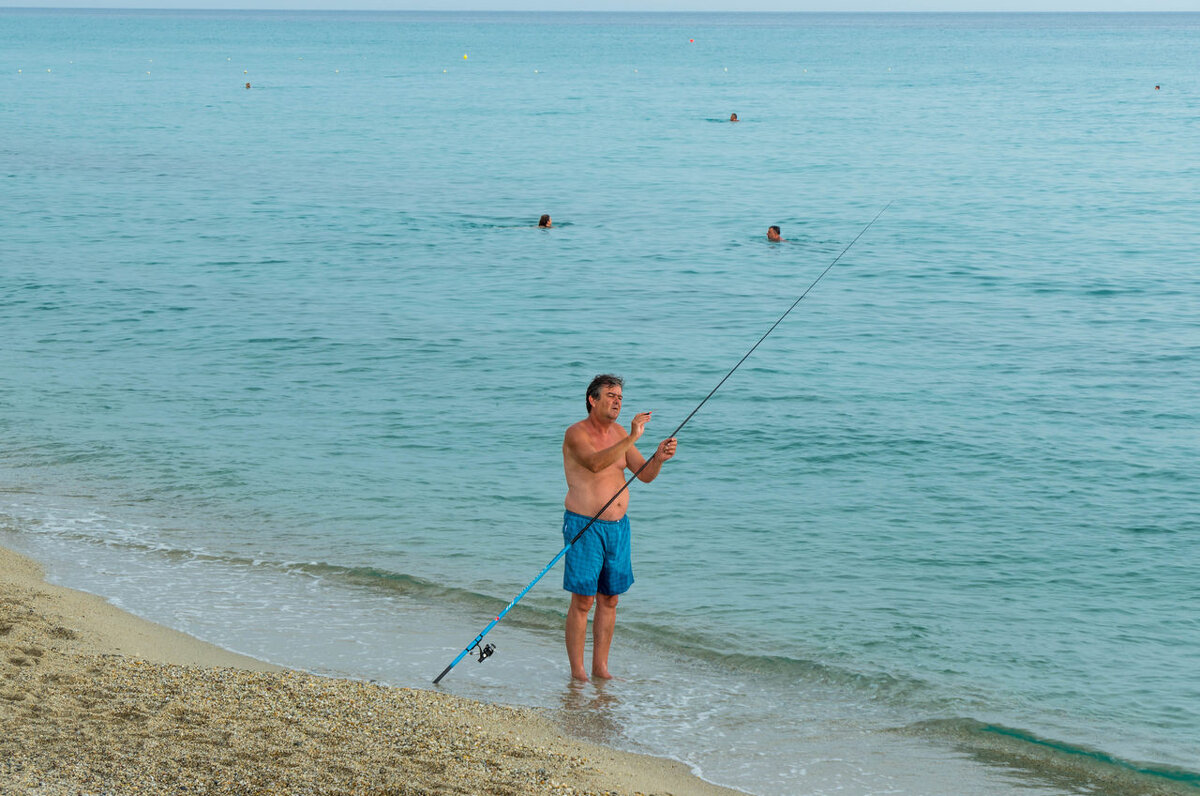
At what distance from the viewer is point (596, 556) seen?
5.90 metres

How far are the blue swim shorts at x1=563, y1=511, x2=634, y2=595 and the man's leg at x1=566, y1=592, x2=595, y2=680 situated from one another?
98 millimetres

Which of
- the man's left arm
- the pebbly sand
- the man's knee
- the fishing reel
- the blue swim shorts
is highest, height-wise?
the man's left arm

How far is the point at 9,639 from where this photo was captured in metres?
5.87

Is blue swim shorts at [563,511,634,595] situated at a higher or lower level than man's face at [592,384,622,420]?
lower

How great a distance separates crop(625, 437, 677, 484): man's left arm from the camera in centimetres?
556

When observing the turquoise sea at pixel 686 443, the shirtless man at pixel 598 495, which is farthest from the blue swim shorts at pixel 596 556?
the turquoise sea at pixel 686 443

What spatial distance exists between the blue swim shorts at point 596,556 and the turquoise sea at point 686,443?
2.00 feet

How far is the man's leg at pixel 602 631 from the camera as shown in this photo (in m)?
6.12

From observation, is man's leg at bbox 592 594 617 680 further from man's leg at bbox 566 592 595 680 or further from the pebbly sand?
the pebbly sand

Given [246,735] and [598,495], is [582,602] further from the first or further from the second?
[246,735]

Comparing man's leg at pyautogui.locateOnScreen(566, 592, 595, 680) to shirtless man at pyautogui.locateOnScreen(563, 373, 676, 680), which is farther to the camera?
man's leg at pyautogui.locateOnScreen(566, 592, 595, 680)

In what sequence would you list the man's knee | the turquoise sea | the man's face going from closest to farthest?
the man's face, the man's knee, the turquoise sea

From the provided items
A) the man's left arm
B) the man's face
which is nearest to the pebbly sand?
the man's left arm

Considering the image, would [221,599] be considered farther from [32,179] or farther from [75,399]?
[32,179]
